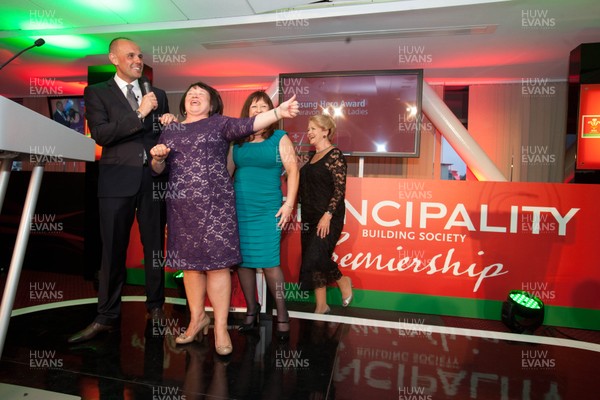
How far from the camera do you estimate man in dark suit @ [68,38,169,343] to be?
2.00 metres

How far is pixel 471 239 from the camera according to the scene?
9.33ft

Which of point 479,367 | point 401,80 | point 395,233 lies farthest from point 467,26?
point 479,367

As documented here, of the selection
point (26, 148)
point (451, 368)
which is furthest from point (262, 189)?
point (451, 368)

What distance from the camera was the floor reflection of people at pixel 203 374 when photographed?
155cm

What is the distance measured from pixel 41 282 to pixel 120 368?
7.91ft

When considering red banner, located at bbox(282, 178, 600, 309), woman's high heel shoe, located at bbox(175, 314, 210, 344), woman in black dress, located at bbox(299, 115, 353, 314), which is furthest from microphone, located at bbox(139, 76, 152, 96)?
red banner, located at bbox(282, 178, 600, 309)

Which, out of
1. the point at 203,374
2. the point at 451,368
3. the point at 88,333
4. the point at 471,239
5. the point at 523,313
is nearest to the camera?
the point at 203,374

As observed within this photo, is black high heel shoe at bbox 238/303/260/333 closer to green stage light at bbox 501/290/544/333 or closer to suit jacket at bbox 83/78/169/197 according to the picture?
suit jacket at bbox 83/78/169/197

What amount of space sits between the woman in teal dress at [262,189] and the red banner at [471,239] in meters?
0.93

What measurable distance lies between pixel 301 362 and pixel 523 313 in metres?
1.59

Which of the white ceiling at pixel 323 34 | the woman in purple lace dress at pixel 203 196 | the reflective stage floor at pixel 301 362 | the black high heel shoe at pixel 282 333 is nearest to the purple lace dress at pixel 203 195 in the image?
the woman in purple lace dress at pixel 203 196

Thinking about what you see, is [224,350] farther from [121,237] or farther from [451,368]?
[451,368]

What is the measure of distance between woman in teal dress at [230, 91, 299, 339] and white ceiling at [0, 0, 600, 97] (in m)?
2.10

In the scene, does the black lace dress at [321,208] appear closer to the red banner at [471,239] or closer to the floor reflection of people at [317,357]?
the floor reflection of people at [317,357]
